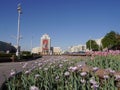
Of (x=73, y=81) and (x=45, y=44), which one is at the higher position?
(x=45, y=44)

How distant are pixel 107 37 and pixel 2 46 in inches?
1697

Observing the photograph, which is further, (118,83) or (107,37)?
(107,37)

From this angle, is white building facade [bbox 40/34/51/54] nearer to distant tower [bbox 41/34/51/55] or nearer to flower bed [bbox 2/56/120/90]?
distant tower [bbox 41/34/51/55]

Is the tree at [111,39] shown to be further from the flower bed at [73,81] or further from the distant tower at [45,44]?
the flower bed at [73,81]

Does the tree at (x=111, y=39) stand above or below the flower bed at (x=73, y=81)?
above

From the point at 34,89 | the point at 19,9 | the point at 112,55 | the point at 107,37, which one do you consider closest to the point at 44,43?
the point at 107,37

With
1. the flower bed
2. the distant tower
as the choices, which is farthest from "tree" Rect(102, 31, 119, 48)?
the flower bed

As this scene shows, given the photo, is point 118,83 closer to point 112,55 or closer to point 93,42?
point 112,55

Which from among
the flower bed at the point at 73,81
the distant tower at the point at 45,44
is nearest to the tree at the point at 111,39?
the distant tower at the point at 45,44

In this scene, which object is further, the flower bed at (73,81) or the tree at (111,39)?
the tree at (111,39)

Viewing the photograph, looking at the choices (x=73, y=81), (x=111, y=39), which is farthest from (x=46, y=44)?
(x=73, y=81)

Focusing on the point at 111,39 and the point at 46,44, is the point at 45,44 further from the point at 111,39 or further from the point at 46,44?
the point at 111,39

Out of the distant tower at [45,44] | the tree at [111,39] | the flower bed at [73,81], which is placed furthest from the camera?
the distant tower at [45,44]

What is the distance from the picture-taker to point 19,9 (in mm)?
51938
